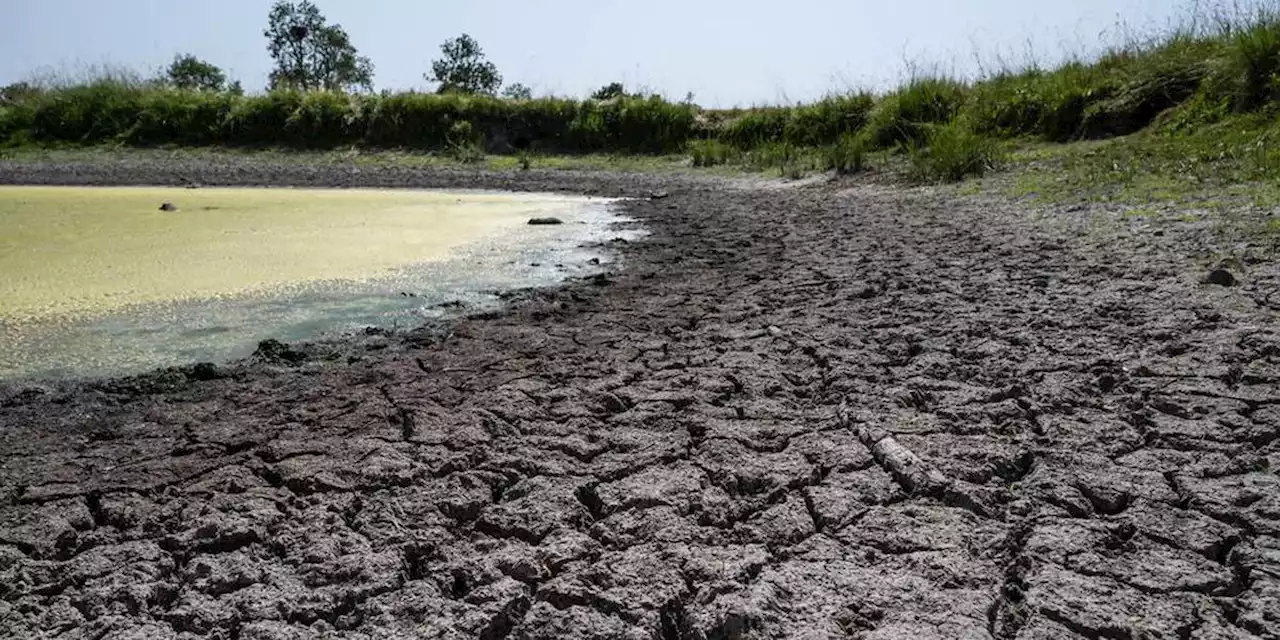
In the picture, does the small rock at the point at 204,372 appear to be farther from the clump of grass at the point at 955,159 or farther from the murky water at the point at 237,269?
the clump of grass at the point at 955,159

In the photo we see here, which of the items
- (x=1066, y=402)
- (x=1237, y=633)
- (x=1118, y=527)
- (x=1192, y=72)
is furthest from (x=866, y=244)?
(x=1192, y=72)

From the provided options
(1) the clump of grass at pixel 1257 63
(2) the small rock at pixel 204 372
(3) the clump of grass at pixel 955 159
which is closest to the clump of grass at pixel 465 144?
(3) the clump of grass at pixel 955 159

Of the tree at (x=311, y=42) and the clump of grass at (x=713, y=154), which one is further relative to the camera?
the tree at (x=311, y=42)

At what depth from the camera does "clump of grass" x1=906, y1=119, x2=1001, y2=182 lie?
8398 millimetres

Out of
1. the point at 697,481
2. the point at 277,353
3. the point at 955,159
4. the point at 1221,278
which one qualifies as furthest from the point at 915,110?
the point at 697,481

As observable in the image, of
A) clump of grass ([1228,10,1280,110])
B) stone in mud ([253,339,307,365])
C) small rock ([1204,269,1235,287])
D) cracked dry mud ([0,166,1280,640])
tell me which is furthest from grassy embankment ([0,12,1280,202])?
stone in mud ([253,339,307,365])

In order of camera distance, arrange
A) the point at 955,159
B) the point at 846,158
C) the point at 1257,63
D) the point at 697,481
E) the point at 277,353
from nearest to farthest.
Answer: the point at 697,481
the point at 277,353
the point at 1257,63
the point at 955,159
the point at 846,158

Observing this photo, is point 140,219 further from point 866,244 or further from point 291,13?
point 291,13

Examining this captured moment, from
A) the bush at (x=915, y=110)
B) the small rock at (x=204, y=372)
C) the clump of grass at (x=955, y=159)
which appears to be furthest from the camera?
the bush at (x=915, y=110)

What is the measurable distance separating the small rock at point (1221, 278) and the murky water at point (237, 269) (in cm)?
305

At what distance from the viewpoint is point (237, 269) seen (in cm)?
534

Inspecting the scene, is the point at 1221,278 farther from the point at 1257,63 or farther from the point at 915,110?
the point at 915,110

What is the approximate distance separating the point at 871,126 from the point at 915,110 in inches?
21.3

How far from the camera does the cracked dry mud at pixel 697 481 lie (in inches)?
71.6
